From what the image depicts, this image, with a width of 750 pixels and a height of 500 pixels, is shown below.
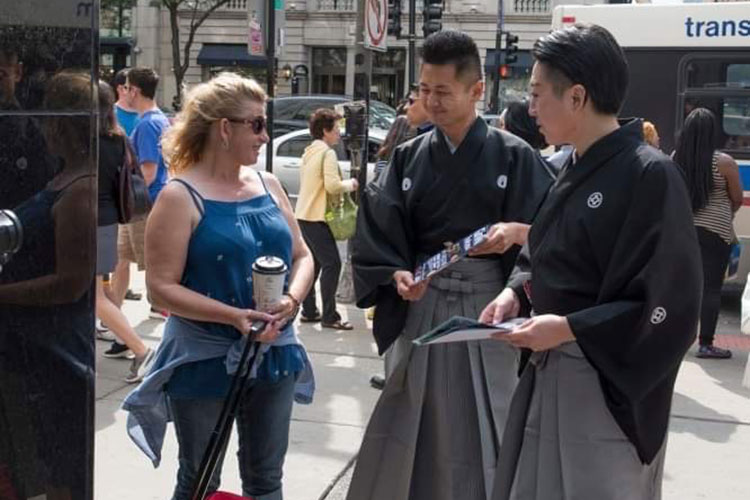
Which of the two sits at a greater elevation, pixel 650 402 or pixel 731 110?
pixel 731 110

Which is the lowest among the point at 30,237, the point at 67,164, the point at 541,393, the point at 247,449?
the point at 247,449

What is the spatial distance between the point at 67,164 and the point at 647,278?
1.39 metres

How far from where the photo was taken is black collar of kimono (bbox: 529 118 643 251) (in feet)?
8.68

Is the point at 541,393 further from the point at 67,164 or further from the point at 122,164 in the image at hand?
the point at 122,164

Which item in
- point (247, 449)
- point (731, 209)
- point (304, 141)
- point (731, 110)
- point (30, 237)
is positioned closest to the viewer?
point (30, 237)

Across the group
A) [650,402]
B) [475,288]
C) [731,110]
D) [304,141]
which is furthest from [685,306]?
[304,141]

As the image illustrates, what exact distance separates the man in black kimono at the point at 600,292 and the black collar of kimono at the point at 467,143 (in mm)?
838

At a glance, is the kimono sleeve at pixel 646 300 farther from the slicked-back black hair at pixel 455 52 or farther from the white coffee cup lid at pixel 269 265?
the slicked-back black hair at pixel 455 52

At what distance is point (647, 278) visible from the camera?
8.14 ft

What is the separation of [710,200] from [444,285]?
4221mm

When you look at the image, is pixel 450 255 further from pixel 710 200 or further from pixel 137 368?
pixel 710 200

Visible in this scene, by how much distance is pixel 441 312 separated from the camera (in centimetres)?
363

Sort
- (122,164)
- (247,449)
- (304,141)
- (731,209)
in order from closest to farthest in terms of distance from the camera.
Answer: (247,449), (122,164), (731,209), (304,141)

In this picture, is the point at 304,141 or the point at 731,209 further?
the point at 304,141
